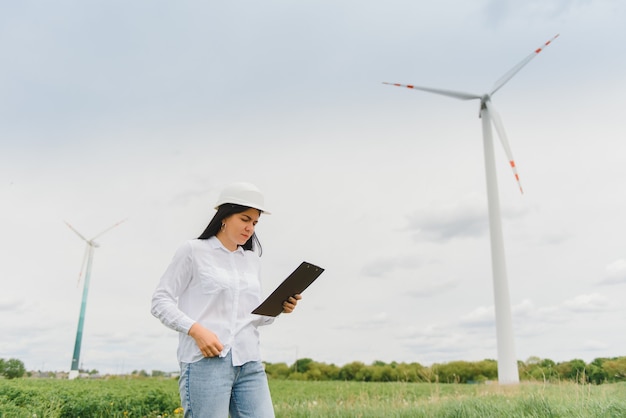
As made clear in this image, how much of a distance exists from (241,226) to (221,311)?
0.47 metres

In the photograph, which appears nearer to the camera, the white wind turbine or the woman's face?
the woman's face

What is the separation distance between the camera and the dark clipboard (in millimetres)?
3018

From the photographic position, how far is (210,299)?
2969mm

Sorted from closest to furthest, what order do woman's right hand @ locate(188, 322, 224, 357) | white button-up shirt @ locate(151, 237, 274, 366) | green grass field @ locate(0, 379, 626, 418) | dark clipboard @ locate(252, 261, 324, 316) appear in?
1. woman's right hand @ locate(188, 322, 224, 357)
2. white button-up shirt @ locate(151, 237, 274, 366)
3. dark clipboard @ locate(252, 261, 324, 316)
4. green grass field @ locate(0, 379, 626, 418)

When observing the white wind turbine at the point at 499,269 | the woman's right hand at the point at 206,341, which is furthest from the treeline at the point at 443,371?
the woman's right hand at the point at 206,341

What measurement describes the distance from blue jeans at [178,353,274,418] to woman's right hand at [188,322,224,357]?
7 cm

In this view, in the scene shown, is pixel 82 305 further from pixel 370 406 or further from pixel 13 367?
pixel 370 406

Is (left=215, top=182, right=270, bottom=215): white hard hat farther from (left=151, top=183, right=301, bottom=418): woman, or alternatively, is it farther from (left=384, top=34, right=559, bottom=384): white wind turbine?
(left=384, top=34, right=559, bottom=384): white wind turbine

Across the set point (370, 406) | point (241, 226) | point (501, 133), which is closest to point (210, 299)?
point (241, 226)

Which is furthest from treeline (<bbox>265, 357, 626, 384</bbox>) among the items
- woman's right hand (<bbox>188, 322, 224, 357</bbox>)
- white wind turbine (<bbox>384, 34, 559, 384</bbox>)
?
woman's right hand (<bbox>188, 322, 224, 357</bbox>)

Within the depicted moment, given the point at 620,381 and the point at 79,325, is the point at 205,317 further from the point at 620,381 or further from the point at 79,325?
the point at 79,325

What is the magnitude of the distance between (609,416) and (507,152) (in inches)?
544

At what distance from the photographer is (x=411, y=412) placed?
260 inches

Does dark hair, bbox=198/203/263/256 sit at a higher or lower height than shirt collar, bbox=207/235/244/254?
higher
